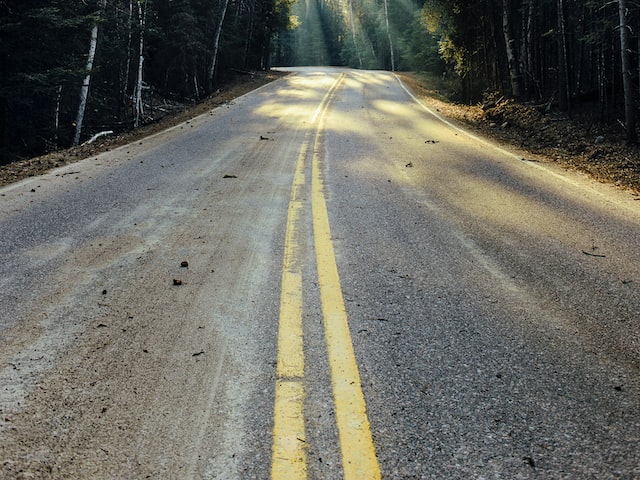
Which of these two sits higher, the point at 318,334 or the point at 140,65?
the point at 140,65

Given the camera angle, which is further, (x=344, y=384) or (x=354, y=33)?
(x=354, y=33)

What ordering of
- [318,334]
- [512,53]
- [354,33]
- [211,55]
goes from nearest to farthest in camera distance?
[318,334], [512,53], [211,55], [354,33]

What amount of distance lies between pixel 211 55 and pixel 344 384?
28694 millimetres

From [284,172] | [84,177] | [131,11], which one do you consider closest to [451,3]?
[131,11]

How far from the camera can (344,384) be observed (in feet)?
8.13

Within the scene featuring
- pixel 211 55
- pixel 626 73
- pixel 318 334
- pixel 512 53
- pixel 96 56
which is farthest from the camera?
pixel 211 55

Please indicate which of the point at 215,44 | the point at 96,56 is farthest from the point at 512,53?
the point at 215,44

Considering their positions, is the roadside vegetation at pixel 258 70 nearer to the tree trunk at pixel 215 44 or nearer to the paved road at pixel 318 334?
the tree trunk at pixel 215 44

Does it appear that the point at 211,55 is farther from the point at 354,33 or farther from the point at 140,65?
the point at 354,33

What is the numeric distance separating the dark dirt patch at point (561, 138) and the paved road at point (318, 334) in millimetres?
2773

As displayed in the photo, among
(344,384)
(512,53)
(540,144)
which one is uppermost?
(512,53)

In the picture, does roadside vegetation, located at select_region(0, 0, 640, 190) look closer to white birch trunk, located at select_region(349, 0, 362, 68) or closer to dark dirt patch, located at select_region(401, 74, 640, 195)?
dark dirt patch, located at select_region(401, 74, 640, 195)

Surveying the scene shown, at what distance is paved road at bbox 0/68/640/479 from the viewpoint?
6.69 feet

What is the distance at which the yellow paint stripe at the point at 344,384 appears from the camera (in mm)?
1960
